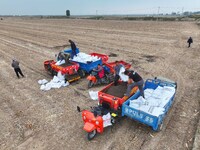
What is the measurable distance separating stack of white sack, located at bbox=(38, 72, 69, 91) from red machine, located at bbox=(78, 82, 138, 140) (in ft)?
12.3

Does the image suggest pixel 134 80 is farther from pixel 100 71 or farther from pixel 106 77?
pixel 106 77

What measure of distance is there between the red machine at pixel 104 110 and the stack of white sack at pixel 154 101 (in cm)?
49

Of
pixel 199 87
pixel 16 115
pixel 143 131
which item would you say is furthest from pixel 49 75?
pixel 199 87

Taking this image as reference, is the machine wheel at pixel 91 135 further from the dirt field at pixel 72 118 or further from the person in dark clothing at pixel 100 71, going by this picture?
the person in dark clothing at pixel 100 71

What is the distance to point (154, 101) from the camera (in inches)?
278

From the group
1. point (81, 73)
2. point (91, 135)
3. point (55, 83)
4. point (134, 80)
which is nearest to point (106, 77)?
point (81, 73)

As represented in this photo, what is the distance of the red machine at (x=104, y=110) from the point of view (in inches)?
236

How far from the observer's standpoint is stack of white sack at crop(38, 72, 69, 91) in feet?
33.0

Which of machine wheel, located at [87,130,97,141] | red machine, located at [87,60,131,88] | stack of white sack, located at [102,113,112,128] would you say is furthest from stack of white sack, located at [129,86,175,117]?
red machine, located at [87,60,131,88]

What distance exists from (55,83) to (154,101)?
18.5 ft

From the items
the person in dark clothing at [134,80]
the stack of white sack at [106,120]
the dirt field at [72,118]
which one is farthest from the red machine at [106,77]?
the stack of white sack at [106,120]

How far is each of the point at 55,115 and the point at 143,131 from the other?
3.53m

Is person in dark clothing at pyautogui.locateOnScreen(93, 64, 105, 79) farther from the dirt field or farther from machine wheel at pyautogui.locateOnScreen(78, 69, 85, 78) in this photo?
machine wheel at pyautogui.locateOnScreen(78, 69, 85, 78)

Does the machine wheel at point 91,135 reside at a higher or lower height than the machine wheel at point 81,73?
lower
